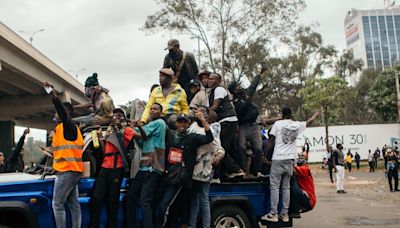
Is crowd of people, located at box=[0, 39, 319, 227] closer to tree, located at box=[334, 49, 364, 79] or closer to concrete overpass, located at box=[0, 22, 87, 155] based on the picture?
concrete overpass, located at box=[0, 22, 87, 155]

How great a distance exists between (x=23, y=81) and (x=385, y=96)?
98.7 ft

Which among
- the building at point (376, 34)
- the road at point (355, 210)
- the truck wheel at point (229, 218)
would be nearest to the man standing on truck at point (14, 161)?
the truck wheel at point (229, 218)

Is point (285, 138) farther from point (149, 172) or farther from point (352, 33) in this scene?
point (352, 33)

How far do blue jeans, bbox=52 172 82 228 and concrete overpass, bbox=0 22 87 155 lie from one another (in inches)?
675

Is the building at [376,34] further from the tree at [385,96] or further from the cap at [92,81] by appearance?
the cap at [92,81]

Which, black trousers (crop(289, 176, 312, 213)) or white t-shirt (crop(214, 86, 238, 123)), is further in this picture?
black trousers (crop(289, 176, 312, 213))

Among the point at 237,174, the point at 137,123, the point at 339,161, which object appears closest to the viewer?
the point at 137,123

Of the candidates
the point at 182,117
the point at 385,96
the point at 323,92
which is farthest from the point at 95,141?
the point at 385,96

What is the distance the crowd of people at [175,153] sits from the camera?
547cm

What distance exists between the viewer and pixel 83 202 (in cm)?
559

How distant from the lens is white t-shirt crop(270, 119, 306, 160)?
706 cm

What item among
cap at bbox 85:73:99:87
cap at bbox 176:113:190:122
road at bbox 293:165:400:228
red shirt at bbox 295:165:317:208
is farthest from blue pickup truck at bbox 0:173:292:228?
road at bbox 293:165:400:228

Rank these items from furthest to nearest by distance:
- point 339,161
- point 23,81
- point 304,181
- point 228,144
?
point 23,81
point 339,161
point 304,181
point 228,144

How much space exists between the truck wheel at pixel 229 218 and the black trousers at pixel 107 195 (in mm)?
1643
